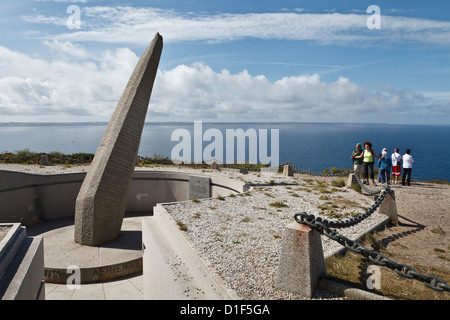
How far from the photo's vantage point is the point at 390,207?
26.5ft

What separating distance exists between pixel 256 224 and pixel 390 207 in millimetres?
3950

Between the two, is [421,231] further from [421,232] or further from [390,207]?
[390,207]

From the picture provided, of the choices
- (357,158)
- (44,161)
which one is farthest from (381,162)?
(44,161)

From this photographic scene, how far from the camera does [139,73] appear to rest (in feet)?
30.2

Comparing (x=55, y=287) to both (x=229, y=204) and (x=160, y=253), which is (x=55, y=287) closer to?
(x=160, y=253)

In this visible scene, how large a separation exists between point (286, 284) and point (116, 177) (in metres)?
6.21

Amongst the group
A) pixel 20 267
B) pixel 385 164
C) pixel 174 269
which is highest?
pixel 385 164

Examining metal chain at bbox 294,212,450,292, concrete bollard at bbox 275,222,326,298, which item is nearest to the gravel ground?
concrete bollard at bbox 275,222,326,298

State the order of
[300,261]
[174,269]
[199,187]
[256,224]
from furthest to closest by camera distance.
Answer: [199,187] < [256,224] < [174,269] < [300,261]

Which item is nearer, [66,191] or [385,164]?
[385,164]

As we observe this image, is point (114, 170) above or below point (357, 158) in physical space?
above

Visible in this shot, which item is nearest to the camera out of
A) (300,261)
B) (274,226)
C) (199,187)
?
(300,261)

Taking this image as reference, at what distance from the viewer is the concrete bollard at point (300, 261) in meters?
3.81
